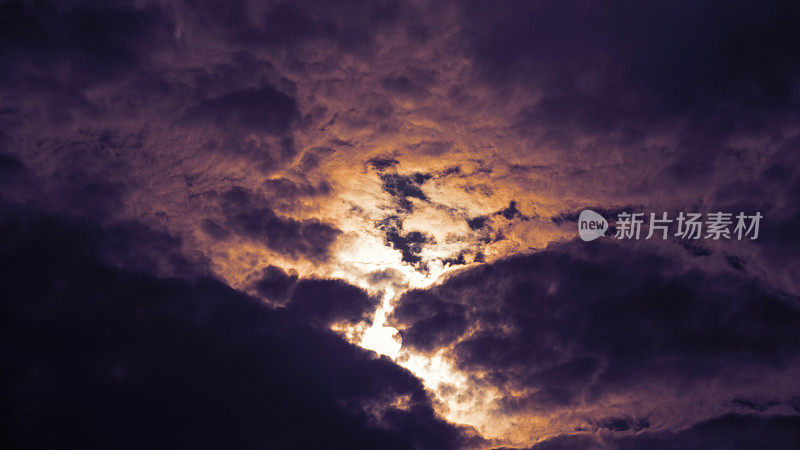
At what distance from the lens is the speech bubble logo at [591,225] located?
3.44 meters

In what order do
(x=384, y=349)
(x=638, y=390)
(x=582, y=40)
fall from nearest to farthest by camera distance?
(x=582, y=40), (x=638, y=390), (x=384, y=349)

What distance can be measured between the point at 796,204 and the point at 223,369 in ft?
17.3

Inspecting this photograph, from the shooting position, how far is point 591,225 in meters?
3.47

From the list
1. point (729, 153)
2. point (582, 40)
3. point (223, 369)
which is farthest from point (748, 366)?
point (223, 369)

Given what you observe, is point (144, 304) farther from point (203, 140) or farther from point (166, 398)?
point (203, 140)

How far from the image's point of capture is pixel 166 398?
3162 mm

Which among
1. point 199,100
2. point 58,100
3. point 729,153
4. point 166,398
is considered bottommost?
point 166,398

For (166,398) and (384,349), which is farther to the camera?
(384,349)

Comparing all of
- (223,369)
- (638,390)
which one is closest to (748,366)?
(638,390)

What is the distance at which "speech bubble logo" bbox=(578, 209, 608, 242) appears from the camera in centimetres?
344

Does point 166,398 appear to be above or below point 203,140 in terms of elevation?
below

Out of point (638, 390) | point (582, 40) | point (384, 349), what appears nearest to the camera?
point (582, 40)

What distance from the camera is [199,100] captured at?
3.19 m

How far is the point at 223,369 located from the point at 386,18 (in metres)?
3.43
